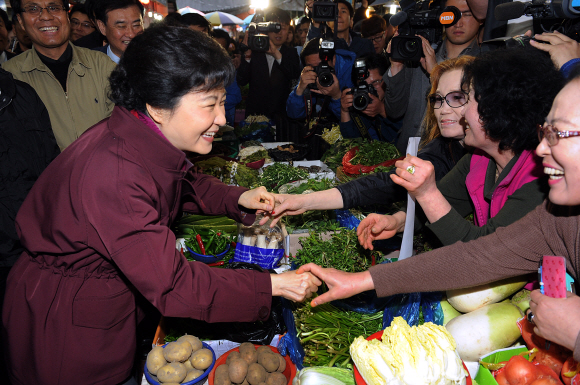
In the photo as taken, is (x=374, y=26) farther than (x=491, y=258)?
Yes

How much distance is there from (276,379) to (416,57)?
3078 mm

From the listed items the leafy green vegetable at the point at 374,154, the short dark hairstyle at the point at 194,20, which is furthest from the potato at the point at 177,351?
the short dark hairstyle at the point at 194,20

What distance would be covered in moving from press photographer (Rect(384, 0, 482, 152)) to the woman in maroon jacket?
Answer: 8.17 ft

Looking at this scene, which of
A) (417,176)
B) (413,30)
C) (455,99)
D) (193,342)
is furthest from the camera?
(413,30)

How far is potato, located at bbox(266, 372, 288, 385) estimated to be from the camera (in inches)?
72.1

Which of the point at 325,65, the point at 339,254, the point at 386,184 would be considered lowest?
the point at 339,254

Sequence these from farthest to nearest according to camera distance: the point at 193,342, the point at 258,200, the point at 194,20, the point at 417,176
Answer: the point at 194,20
the point at 258,200
the point at 193,342
the point at 417,176

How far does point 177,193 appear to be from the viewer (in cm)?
178

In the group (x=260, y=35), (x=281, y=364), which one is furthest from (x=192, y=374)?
(x=260, y=35)

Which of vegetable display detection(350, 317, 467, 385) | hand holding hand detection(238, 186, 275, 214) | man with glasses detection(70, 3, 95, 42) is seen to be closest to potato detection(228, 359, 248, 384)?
vegetable display detection(350, 317, 467, 385)

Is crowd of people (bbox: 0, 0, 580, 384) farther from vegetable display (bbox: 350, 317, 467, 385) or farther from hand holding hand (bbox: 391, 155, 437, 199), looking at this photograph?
vegetable display (bbox: 350, 317, 467, 385)

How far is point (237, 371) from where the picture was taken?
1843 mm

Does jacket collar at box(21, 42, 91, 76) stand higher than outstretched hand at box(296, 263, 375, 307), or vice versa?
jacket collar at box(21, 42, 91, 76)

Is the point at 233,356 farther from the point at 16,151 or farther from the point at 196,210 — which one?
the point at 16,151
